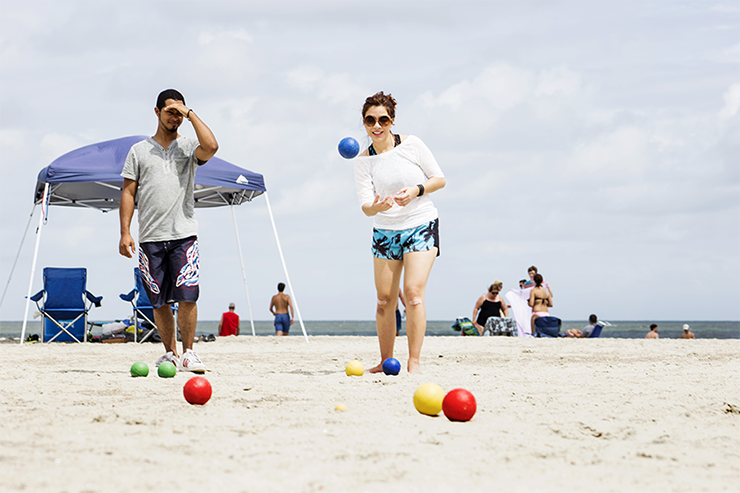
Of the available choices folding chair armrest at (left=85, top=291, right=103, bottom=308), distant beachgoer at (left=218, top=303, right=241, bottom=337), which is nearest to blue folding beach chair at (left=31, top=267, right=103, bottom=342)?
folding chair armrest at (left=85, top=291, right=103, bottom=308)

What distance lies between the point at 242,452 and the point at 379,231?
108 inches

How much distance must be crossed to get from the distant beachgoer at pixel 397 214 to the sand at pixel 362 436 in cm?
48

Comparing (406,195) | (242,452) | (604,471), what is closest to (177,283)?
(406,195)

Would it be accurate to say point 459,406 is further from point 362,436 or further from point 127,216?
point 127,216

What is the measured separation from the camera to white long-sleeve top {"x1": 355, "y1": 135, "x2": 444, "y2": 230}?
4695 millimetres

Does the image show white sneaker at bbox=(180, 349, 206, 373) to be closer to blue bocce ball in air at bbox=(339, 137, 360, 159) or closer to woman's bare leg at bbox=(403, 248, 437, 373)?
woman's bare leg at bbox=(403, 248, 437, 373)

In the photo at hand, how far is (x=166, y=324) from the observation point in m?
5.10

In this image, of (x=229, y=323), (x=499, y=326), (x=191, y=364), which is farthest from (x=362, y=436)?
(x=229, y=323)

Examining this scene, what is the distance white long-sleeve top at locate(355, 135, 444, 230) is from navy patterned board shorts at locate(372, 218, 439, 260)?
1.5 inches

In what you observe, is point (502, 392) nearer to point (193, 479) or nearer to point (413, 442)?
point (413, 442)

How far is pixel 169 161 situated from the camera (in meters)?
5.01

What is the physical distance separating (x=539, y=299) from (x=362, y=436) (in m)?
11.4

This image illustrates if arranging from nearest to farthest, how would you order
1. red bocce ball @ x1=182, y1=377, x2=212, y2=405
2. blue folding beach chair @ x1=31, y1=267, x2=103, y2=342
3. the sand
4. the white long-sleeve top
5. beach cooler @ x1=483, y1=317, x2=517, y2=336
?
the sand
red bocce ball @ x1=182, y1=377, x2=212, y2=405
the white long-sleeve top
blue folding beach chair @ x1=31, y1=267, x2=103, y2=342
beach cooler @ x1=483, y1=317, x2=517, y2=336

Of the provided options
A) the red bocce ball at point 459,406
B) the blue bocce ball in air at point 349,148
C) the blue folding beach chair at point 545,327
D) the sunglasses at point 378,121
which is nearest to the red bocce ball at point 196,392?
the red bocce ball at point 459,406
